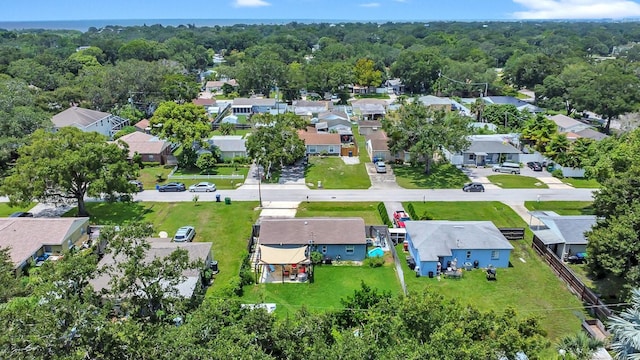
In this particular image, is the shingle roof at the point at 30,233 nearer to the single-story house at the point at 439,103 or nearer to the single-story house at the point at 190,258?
the single-story house at the point at 190,258

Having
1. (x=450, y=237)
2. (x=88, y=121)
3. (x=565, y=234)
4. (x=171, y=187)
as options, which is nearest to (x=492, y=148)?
(x=565, y=234)

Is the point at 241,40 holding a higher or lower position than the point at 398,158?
higher

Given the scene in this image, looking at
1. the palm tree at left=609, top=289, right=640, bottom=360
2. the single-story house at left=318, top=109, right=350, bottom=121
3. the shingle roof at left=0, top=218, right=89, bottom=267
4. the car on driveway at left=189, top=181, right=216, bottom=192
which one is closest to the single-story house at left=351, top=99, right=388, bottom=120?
the single-story house at left=318, top=109, right=350, bottom=121

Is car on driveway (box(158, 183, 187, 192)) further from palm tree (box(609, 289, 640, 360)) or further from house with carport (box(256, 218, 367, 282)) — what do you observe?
palm tree (box(609, 289, 640, 360))

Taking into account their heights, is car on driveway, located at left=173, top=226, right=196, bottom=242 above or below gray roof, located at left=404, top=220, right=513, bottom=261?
below

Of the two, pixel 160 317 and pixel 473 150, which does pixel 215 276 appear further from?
pixel 473 150

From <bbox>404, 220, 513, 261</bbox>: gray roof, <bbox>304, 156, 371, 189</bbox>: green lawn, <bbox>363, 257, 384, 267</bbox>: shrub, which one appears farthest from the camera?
<bbox>304, 156, 371, 189</bbox>: green lawn

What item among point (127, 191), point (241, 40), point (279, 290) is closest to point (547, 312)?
point (279, 290)
